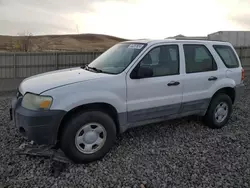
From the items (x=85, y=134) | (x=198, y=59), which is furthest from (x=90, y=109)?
(x=198, y=59)

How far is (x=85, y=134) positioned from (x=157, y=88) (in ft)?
4.47

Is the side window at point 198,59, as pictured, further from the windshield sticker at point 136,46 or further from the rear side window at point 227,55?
the windshield sticker at point 136,46

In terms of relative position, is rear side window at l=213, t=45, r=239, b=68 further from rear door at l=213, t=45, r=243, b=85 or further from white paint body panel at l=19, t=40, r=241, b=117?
white paint body panel at l=19, t=40, r=241, b=117

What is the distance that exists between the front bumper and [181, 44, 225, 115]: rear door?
2.28 meters

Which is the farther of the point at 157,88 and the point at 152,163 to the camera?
the point at 157,88

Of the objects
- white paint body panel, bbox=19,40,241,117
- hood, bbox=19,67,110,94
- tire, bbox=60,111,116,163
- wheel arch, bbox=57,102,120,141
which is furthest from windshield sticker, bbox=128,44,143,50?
tire, bbox=60,111,116,163

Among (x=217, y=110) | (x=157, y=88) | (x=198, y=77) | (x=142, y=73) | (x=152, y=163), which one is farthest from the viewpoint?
(x=217, y=110)

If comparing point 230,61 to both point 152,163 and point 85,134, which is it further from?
point 85,134

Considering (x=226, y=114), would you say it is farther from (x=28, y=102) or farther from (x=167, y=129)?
(x=28, y=102)

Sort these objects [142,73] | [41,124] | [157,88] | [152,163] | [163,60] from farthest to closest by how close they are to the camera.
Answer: [163,60], [157,88], [142,73], [152,163], [41,124]

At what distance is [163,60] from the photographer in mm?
4086

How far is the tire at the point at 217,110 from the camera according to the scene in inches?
189

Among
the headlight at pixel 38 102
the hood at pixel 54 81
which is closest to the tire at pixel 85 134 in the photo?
the headlight at pixel 38 102

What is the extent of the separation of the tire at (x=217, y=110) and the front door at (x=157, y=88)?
0.92 m
